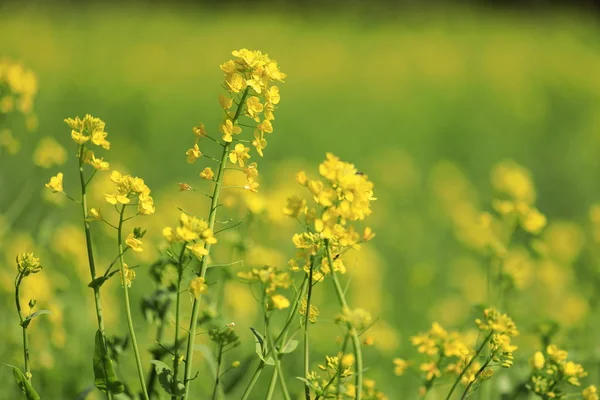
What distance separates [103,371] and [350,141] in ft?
19.6

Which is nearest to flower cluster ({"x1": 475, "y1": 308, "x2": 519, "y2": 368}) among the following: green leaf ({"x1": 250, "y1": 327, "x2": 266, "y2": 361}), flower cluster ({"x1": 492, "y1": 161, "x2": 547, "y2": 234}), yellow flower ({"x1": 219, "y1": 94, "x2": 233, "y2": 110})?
green leaf ({"x1": 250, "y1": 327, "x2": 266, "y2": 361})

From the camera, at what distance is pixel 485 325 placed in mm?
1563

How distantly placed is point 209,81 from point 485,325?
317 inches

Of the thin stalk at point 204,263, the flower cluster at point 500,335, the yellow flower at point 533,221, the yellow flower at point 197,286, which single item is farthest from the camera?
the yellow flower at point 533,221

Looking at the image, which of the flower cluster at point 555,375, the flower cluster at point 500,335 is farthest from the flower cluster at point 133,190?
the flower cluster at point 555,375

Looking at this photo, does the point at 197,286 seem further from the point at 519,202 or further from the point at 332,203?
the point at 519,202

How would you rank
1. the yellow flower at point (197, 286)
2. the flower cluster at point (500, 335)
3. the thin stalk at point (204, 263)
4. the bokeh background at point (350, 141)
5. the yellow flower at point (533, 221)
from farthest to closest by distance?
1. the bokeh background at point (350, 141)
2. the yellow flower at point (533, 221)
3. the flower cluster at point (500, 335)
4. the thin stalk at point (204, 263)
5. the yellow flower at point (197, 286)

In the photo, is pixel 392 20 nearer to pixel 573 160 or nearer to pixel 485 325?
pixel 573 160

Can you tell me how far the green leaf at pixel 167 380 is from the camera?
55.2 inches

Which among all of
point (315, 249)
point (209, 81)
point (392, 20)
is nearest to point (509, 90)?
point (209, 81)

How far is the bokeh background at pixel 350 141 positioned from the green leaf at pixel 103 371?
1.29 ft

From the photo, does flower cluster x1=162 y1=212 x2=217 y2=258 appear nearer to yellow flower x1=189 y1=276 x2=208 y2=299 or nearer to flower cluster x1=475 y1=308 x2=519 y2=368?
yellow flower x1=189 y1=276 x2=208 y2=299

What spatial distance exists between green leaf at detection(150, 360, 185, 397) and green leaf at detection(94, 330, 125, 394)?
9 cm

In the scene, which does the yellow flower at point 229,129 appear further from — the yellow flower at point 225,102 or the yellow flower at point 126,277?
the yellow flower at point 126,277
